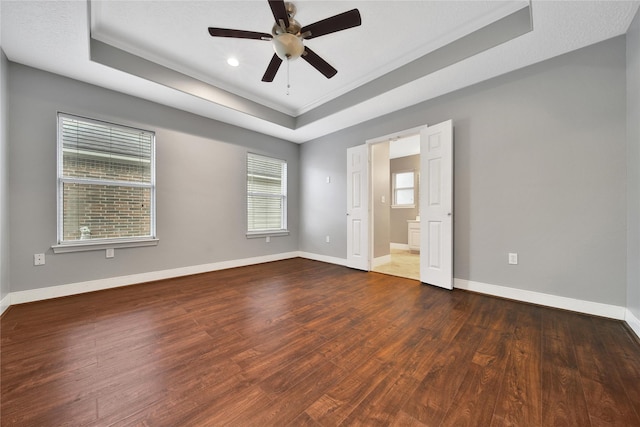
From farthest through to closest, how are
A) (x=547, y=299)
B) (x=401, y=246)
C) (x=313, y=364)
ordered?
(x=401, y=246)
(x=547, y=299)
(x=313, y=364)

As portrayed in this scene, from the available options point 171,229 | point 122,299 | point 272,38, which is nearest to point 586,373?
point 272,38

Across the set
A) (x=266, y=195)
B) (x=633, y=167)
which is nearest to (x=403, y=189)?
(x=266, y=195)

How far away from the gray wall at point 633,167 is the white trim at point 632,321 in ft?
0.11

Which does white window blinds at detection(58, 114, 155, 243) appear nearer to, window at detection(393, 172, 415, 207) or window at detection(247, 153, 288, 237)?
window at detection(247, 153, 288, 237)

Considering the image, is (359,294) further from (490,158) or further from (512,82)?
(512,82)

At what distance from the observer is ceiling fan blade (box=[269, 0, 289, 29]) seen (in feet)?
5.84

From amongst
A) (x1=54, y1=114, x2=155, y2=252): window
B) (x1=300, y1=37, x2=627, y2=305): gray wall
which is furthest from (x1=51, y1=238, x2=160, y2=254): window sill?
(x1=300, y1=37, x2=627, y2=305): gray wall

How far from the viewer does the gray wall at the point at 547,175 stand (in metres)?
2.29

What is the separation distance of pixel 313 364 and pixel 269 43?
10.6 ft

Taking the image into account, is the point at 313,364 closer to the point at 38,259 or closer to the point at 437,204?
the point at 437,204

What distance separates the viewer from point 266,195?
501 cm

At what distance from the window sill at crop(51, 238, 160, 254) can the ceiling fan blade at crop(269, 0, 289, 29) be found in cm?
330

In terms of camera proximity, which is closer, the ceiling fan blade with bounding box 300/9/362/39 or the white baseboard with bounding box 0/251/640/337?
the ceiling fan blade with bounding box 300/9/362/39

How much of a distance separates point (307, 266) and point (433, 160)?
9.24 ft
